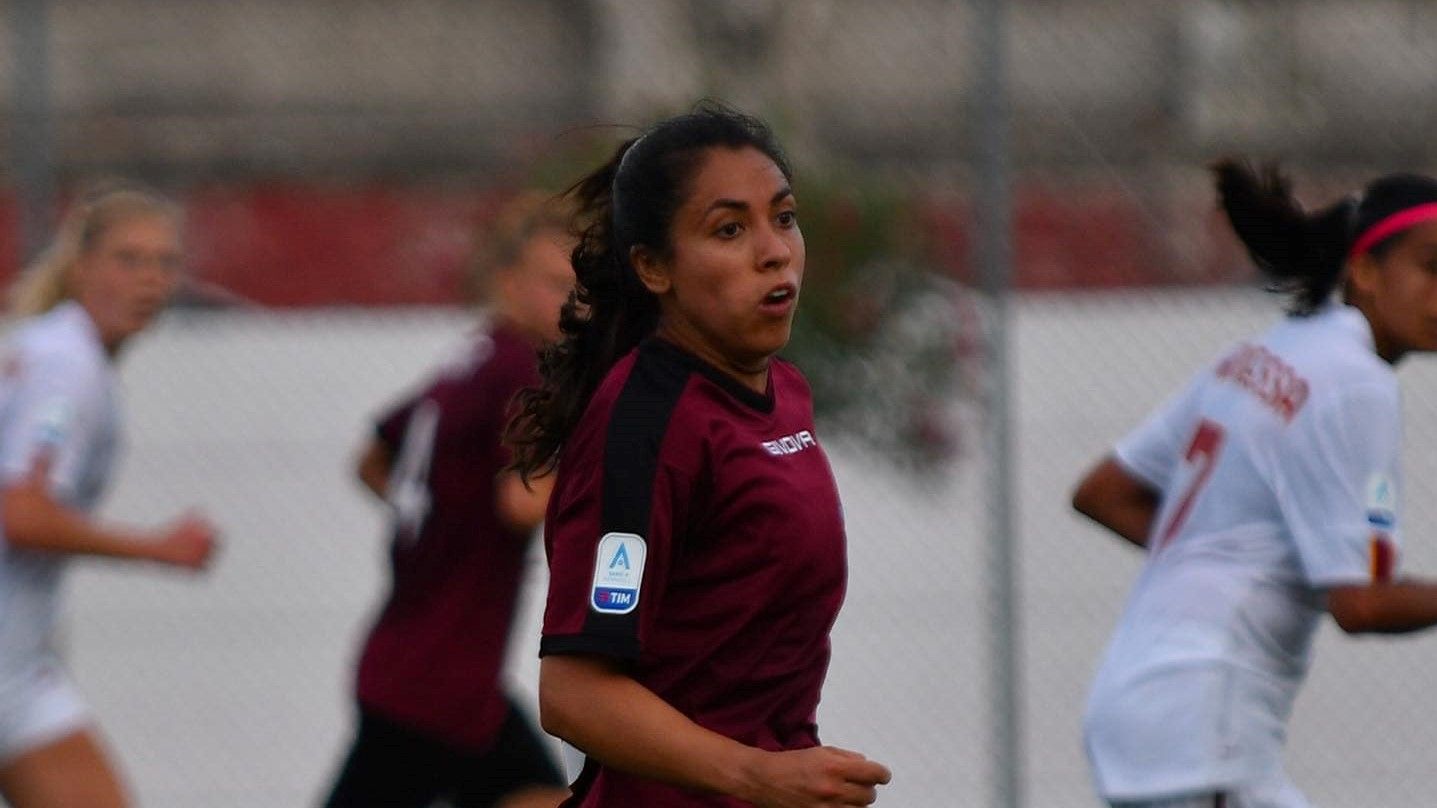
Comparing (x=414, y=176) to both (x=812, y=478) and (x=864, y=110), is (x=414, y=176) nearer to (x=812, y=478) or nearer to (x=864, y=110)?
(x=864, y=110)

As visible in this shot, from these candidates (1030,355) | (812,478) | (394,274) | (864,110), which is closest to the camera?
(812,478)

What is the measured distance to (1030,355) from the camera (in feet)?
23.5

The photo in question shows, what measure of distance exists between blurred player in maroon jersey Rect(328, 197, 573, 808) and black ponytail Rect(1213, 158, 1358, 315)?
154cm

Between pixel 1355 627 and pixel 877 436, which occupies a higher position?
pixel 1355 627

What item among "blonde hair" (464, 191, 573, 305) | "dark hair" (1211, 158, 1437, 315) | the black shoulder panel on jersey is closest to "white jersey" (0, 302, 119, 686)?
"blonde hair" (464, 191, 573, 305)

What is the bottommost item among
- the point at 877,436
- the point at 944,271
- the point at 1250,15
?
the point at 877,436

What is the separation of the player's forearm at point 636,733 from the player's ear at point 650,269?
1.63 feet

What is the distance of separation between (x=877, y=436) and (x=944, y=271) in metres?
0.60

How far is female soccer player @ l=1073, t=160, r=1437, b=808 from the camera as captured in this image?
3.78 m

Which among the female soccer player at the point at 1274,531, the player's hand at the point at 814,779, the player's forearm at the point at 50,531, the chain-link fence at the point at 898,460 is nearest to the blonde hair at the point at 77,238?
the player's forearm at the point at 50,531

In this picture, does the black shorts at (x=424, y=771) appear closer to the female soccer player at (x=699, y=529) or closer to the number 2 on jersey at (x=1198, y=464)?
the number 2 on jersey at (x=1198, y=464)

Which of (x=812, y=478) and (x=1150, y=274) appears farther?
(x=1150, y=274)

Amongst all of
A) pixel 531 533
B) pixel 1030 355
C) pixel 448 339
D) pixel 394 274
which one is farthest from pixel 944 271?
pixel 531 533

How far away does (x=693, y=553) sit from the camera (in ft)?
9.64
